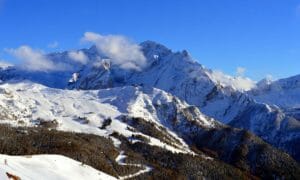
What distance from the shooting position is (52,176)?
79125 millimetres

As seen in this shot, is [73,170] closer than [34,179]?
No

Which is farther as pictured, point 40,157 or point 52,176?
point 40,157

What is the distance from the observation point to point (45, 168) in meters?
82.6

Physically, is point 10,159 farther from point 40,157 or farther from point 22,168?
point 40,157

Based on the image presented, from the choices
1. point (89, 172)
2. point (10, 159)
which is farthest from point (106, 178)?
point (10, 159)

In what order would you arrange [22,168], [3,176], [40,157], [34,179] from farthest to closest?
[40,157]
[22,168]
[34,179]
[3,176]

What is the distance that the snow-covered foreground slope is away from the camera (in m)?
71.6

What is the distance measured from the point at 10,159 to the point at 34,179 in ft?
34.5

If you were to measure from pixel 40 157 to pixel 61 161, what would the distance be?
4.07m

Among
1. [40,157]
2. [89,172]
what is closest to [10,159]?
[40,157]

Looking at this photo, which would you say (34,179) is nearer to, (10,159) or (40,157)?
(10,159)

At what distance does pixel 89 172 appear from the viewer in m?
92.9

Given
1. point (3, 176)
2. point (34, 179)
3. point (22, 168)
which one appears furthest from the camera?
point (22, 168)

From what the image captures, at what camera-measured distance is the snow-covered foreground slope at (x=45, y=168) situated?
7161 centimetres
